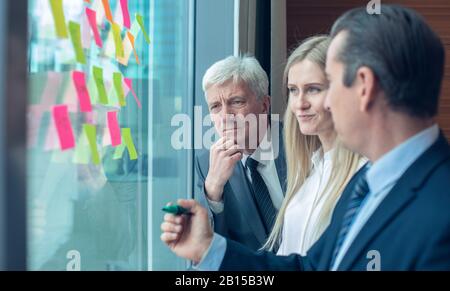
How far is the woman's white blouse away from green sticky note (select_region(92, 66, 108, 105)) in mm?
471

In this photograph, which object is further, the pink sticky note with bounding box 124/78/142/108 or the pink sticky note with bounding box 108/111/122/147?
the pink sticky note with bounding box 124/78/142/108

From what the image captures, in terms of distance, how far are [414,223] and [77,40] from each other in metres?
0.70

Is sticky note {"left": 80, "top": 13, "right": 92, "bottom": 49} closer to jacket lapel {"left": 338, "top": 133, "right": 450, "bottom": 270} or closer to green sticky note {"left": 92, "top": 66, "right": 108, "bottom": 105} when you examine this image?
green sticky note {"left": 92, "top": 66, "right": 108, "bottom": 105}

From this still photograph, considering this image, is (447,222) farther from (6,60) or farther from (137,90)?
(137,90)

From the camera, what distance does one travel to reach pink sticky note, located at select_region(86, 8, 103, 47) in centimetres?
133

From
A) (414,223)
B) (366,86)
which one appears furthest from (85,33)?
(414,223)

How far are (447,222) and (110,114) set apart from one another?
84cm

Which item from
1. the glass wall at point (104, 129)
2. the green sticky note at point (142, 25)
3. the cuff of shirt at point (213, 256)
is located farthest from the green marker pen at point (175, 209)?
the green sticky note at point (142, 25)

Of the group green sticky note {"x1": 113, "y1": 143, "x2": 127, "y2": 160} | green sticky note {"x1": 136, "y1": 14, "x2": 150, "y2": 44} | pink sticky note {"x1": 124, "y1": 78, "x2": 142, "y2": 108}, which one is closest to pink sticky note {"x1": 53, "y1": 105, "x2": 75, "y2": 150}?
green sticky note {"x1": 113, "y1": 143, "x2": 127, "y2": 160}

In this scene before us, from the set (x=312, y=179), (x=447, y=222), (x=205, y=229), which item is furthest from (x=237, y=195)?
(x=447, y=222)

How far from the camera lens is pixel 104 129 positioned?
1426mm

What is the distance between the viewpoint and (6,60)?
2.77 ft

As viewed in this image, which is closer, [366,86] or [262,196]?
[366,86]

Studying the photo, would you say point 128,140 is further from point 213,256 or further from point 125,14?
point 213,256
